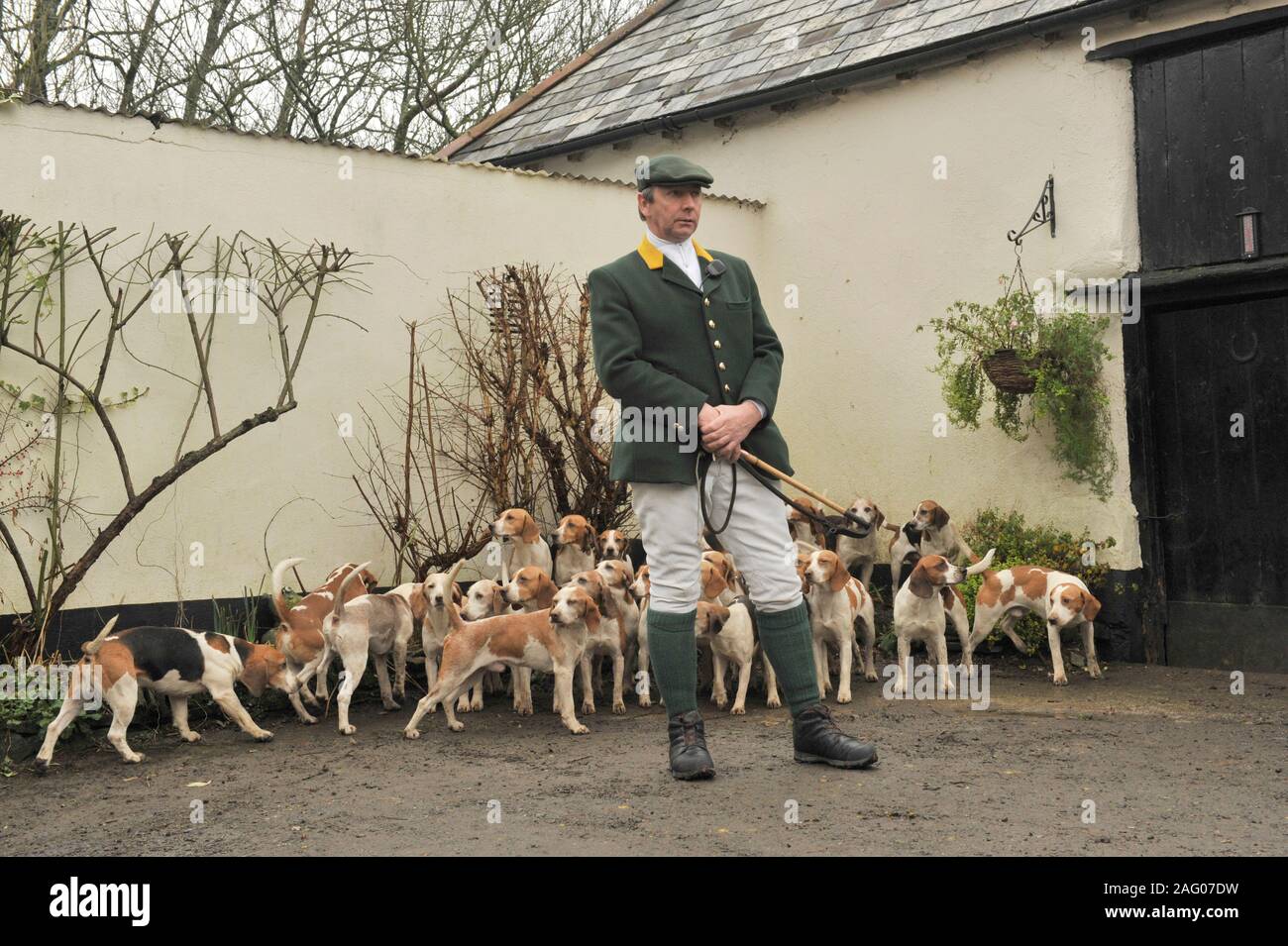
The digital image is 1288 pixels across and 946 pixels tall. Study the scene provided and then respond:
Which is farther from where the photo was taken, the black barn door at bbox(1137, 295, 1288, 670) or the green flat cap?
the black barn door at bbox(1137, 295, 1288, 670)

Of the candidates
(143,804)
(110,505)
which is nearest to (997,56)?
(110,505)

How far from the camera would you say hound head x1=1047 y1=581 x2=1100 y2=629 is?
745 cm

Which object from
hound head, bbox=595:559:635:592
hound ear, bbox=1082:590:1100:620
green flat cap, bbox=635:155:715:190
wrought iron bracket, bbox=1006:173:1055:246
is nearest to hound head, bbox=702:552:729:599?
hound head, bbox=595:559:635:592

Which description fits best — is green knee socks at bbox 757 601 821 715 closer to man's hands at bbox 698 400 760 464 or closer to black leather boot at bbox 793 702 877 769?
black leather boot at bbox 793 702 877 769

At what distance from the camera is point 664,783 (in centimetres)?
507

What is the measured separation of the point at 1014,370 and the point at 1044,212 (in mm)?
1193

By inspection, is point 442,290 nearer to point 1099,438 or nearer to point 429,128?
point 1099,438

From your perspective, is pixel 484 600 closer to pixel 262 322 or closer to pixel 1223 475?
pixel 262 322

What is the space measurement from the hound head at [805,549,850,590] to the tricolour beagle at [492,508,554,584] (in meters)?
1.74

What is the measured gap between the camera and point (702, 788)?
4.98m

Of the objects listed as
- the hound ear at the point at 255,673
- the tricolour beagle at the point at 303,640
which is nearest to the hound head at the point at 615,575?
the tricolour beagle at the point at 303,640

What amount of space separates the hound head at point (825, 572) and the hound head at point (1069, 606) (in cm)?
140

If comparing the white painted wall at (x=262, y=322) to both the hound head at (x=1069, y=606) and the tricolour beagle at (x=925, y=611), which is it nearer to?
the tricolour beagle at (x=925, y=611)

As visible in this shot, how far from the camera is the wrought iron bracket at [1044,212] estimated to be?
28.1 feet
